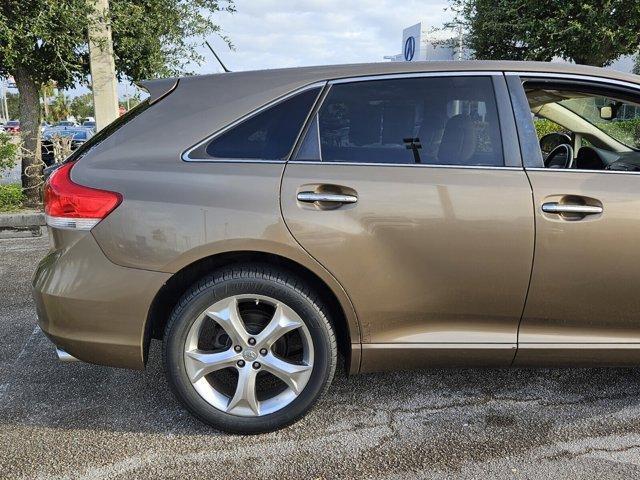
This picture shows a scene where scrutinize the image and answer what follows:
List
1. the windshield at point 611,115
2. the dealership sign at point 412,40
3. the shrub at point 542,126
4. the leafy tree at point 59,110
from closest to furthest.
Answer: the windshield at point 611,115
the shrub at point 542,126
the dealership sign at point 412,40
the leafy tree at point 59,110

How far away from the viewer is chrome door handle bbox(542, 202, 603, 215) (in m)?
2.31

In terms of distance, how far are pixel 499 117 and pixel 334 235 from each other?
0.92 metres

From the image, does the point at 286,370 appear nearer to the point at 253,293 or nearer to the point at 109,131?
the point at 253,293

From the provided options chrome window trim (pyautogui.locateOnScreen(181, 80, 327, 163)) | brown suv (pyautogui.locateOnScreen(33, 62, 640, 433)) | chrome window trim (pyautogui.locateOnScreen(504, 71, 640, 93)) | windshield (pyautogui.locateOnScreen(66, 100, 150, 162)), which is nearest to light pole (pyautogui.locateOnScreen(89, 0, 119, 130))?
windshield (pyautogui.locateOnScreen(66, 100, 150, 162))

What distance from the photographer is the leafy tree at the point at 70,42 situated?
21.3 ft

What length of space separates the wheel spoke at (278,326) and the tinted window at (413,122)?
2.28 feet

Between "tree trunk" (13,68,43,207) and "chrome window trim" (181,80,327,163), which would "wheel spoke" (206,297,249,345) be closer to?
"chrome window trim" (181,80,327,163)

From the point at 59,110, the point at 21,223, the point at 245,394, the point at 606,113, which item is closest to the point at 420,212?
the point at 245,394

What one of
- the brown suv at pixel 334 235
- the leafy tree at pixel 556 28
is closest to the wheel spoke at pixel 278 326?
the brown suv at pixel 334 235

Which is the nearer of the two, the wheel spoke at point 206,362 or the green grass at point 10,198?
the wheel spoke at point 206,362

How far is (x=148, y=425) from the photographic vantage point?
102 inches

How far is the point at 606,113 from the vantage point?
125 inches

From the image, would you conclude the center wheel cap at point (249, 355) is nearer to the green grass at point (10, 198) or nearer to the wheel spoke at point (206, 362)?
the wheel spoke at point (206, 362)

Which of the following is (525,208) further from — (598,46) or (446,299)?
(598,46)
